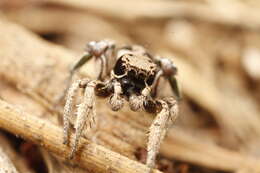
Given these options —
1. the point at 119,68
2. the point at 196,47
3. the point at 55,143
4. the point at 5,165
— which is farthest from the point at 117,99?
the point at 196,47

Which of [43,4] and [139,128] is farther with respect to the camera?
[43,4]

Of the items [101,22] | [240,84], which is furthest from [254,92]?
[101,22]

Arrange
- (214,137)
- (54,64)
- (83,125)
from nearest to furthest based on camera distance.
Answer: (83,125), (54,64), (214,137)

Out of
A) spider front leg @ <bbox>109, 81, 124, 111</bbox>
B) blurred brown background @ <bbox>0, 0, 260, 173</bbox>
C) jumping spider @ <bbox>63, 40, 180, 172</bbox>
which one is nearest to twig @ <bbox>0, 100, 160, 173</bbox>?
jumping spider @ <bbox>63, 40, 180, 172</bbox>

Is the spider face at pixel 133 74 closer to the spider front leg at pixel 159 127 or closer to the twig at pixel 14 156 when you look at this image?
the spider front leg at pixel 159 127

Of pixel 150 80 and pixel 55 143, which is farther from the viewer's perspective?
pixel 150 80

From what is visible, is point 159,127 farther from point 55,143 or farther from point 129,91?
point 55,143

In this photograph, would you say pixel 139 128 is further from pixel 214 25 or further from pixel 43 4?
pixel 214 25

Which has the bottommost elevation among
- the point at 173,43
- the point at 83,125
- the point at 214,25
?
the point at 83,125
